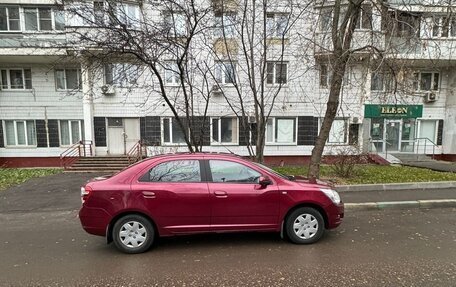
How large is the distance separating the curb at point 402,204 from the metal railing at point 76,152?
13.8m

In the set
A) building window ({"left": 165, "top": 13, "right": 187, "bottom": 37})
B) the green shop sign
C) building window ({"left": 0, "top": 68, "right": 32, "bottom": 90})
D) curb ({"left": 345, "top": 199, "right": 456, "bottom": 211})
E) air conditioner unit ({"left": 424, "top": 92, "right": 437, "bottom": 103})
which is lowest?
curb ({"left": 345, "top": 199, "right": 456, "bottom": 211})

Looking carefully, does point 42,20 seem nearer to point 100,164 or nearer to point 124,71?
point 100,164

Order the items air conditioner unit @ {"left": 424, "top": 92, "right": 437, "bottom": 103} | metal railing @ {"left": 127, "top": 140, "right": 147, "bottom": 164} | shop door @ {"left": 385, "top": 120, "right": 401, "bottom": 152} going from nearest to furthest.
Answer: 1. metal railing @ {"left": 127, "top": 140, "right": 147, "bottom": 164}
2. air conditioner unit @ {"left": 424, "top": 92, "right": 437, "bottom": 103}
3. shop door @ {"left": 385, "top": 120, "right": 401, "bottom": 152}

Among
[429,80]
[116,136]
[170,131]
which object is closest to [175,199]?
[170,131]

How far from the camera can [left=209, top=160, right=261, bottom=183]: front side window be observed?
4684 millimetres

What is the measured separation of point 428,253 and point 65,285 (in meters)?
5.06

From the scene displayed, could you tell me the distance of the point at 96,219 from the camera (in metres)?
4.40

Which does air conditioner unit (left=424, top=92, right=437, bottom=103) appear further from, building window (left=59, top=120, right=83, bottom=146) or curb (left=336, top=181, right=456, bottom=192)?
building window (left=59, top=120, right=83, bottom=146)

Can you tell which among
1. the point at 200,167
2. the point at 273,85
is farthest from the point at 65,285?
Result: the point at 273,85

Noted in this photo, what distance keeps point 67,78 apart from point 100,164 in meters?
5.73

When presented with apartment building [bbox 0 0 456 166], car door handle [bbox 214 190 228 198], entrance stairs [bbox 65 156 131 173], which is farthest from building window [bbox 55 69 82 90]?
car door handle [bbox 214 190 228 198]

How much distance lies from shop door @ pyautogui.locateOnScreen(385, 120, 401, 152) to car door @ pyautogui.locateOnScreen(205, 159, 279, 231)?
15493 millimetres

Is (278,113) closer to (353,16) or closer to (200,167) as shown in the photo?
(353,16)

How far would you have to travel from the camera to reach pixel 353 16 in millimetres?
7891
